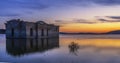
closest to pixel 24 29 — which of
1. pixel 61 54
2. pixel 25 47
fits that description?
pixel 25 47

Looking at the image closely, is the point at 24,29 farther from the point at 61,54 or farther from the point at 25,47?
the point at 61,54

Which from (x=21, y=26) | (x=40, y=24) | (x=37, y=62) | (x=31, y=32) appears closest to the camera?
(x=37, y=62)

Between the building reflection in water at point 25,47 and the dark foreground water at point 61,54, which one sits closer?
the dark foreground water at point 61,54

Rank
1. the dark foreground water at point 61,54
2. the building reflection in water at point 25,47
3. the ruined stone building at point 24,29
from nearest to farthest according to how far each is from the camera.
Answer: the dark foreground water at point 61,54, the building reflection in water at point 25,47, the ruined stone building at point 24,29

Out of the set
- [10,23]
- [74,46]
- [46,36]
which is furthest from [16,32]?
[74,46]

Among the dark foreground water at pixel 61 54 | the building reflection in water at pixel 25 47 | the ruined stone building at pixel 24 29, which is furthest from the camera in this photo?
the ruined stone building at pixel 24 29

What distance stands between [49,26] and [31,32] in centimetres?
1170

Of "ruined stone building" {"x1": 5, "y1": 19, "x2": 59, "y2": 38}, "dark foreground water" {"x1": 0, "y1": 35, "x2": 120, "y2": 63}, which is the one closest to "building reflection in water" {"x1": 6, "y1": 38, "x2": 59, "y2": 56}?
"dark foreground water" {"x1": 0, "y1": 35, "x2": 120, "y2": 63}

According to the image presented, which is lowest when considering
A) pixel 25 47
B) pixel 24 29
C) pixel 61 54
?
pixel 25 47

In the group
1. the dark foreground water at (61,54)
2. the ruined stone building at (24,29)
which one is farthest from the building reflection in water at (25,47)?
the ruined stone building at (24,29)

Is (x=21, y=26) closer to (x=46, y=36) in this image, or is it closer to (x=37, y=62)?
(x=46, y=36)

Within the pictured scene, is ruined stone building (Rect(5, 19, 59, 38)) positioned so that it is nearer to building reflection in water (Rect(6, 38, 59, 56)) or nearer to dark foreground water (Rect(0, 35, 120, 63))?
building reflection in water (Rect(6, 38, 59, 56))

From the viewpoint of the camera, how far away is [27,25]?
2311 inches

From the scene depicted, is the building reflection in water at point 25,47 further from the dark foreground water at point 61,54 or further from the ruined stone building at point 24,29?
the ruined stone building at point 24,29
